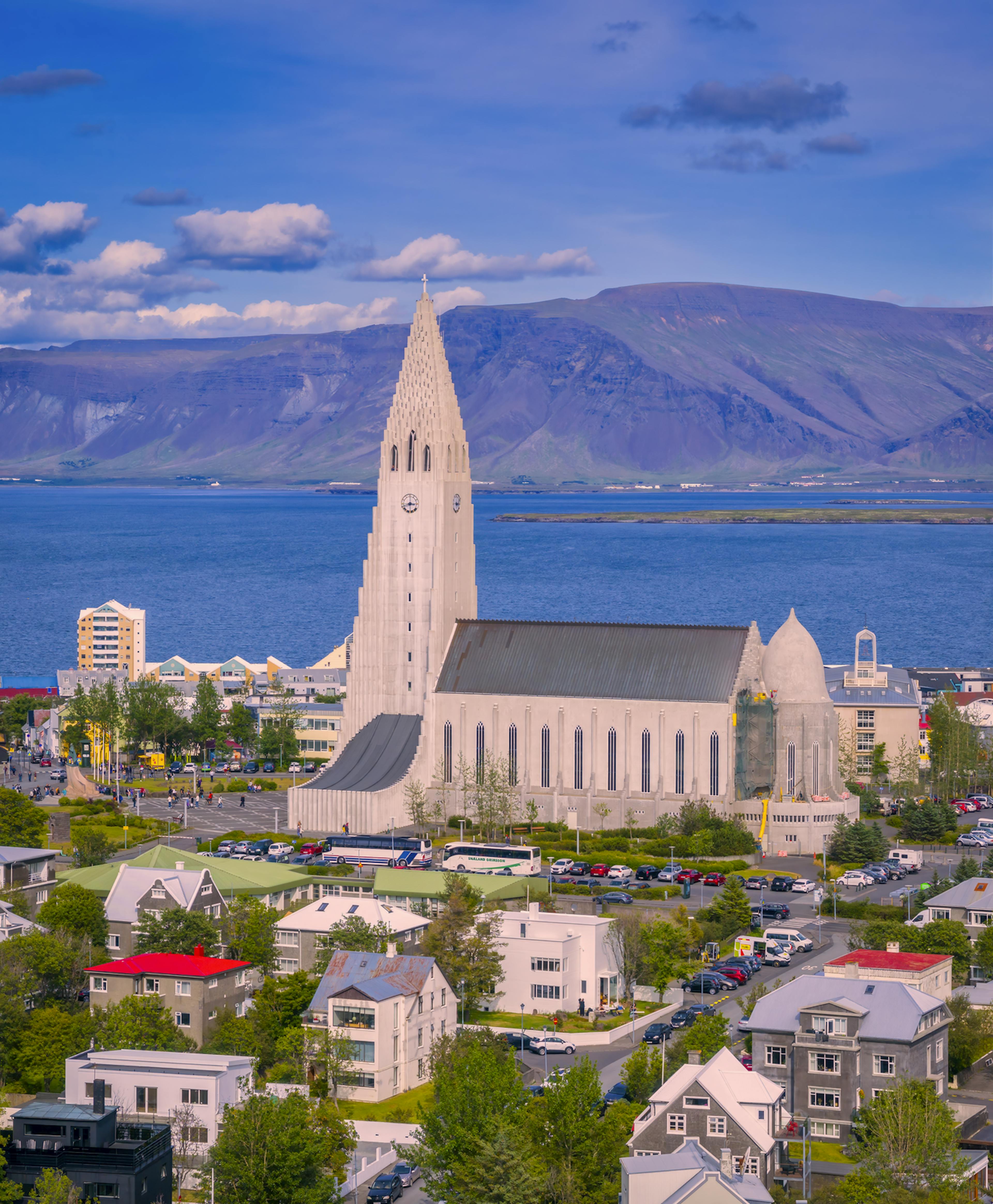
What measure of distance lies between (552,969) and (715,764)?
31.7 metres

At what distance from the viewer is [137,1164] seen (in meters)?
44.7

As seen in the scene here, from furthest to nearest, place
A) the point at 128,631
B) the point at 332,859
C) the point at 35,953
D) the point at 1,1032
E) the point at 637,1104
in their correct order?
the point at 128,631 → the point at 332,859 → the point at 35,953 → the point at 1,1032 → the point at 637,1104

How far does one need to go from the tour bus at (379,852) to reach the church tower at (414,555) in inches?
600

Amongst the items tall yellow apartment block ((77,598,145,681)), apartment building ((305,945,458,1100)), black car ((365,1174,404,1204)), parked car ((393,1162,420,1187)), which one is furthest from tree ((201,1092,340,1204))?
tall yellow apartment block ((77,598,145,681))

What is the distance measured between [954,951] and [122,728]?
209 ft

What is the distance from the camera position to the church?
9588 centimetres

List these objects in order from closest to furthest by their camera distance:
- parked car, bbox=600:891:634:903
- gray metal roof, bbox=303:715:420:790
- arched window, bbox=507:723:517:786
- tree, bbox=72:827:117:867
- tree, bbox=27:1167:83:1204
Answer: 1. tree, bbox=27:1167:83:1204
2. parked car, bbox=600:891:634:903
3. tree, bbox=72:827:117:867
4. gray metal roof, bbox=303:715:420:790
5. arched window, bbox=507:723:517:786

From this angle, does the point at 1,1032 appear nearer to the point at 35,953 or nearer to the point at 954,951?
the point at 35,953

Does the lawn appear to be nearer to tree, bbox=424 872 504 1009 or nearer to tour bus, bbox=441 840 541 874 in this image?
tree, bbox=424 872 504 1009

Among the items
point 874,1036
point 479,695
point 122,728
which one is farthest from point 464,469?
point 874,1036

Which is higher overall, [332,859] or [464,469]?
[464,469]

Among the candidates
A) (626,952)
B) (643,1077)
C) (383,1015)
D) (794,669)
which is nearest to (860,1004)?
(643,1077)

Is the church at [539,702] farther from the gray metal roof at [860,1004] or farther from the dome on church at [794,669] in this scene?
the gray metal roof at [860,1004]

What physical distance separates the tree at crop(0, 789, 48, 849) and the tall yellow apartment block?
86.3 meters
